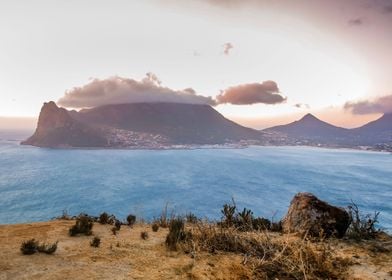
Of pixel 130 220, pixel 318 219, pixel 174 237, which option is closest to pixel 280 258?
pixel 174 237

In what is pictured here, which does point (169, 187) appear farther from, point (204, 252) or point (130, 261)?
point (130, 261)

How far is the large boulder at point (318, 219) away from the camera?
1102cm

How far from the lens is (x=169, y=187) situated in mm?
114000

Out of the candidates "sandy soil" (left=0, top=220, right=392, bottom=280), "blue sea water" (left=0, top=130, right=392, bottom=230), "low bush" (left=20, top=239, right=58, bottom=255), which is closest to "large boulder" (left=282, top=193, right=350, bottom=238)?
"sandy soil" (left=0, top=220, right=392, bottom=280)

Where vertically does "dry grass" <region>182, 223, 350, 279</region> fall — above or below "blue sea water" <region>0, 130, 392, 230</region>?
above

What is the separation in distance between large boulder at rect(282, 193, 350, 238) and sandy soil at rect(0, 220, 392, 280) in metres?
0.82

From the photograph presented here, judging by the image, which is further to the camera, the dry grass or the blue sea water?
the blue sea water

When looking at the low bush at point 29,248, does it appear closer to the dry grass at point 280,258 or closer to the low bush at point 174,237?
the low bush at point 174,237

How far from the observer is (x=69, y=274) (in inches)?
270

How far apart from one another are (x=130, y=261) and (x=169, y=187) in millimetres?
107249

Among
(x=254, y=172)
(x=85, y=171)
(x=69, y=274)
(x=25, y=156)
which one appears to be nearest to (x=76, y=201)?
(x=85, y=171)

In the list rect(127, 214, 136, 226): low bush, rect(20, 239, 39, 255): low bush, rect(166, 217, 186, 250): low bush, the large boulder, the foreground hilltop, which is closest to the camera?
the foreground hilltop

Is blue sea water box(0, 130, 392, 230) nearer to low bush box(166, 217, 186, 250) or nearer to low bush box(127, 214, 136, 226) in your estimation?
low bush box(127, 214, 136, 226)

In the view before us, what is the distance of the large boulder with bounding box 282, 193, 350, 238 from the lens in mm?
11016
